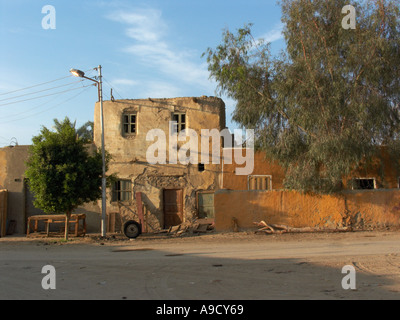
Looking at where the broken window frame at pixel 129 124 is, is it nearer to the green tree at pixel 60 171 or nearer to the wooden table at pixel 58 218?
the green tree at pixel 60 171

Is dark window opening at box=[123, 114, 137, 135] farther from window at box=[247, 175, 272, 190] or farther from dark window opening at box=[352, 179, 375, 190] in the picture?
dark window opening at box=[352, 179, 375, 190]

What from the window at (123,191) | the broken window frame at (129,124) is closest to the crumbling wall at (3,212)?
the window at (123,191)

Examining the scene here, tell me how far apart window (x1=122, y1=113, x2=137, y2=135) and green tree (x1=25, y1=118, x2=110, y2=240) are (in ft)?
15.1

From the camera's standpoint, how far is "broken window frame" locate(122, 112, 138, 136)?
22641 mm

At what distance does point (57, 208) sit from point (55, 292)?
10.4 metres

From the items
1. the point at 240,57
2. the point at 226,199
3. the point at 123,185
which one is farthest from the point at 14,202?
the point at 240,57

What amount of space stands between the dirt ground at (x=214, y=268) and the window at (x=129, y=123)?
7609 millimetres

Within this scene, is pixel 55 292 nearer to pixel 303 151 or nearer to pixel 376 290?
pixel 376 290

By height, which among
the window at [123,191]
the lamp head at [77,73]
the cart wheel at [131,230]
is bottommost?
the cart wheel at [131,230]

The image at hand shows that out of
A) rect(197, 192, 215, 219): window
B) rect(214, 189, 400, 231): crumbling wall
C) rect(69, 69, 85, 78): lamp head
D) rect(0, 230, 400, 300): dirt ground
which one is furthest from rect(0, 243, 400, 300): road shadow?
rect(197, 192, 215, 219): window

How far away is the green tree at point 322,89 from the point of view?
17.0 metres

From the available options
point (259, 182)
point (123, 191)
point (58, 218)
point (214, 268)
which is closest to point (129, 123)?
point (123, 191)

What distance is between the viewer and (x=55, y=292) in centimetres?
784

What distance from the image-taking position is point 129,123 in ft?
74.3
